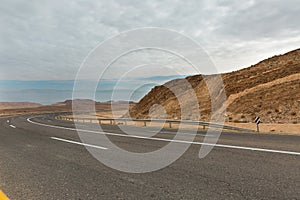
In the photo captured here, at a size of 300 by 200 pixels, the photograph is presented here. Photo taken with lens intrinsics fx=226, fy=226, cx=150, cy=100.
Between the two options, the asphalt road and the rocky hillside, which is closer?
the asphalt road

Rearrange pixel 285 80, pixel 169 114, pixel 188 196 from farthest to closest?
pixel 169 114 → pixel 285 80 → pixel 188 196

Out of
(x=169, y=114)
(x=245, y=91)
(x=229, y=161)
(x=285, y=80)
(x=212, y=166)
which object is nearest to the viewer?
(x=212, y=166)

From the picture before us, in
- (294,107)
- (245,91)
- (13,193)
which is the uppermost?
(245,91)

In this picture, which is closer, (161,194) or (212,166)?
(161,194)

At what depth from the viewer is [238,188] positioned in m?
3.98

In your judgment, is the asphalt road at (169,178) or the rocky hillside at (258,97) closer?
the asphalt road at (169,178)

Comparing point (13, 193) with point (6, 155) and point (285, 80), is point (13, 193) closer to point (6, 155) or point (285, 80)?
point (6, 155)

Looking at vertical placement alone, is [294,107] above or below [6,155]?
above

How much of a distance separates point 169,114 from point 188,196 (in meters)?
33.9

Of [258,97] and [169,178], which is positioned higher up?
[258,97]

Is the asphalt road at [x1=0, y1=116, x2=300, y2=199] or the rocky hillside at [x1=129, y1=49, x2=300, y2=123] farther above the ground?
the rocky hillside at [x1=129, y1=49, x2=300, y2=123]

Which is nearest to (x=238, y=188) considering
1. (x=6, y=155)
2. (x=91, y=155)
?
(x=91, y=155)

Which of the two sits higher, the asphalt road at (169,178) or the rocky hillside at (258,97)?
the rocky hillside at (258,97)

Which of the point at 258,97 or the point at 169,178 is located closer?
the point at 169,178
